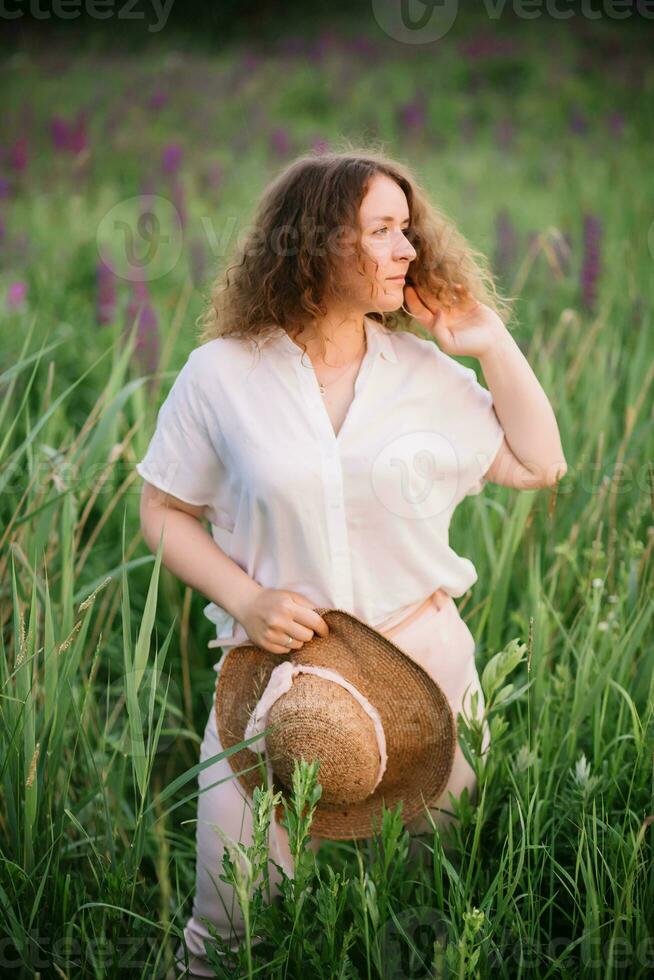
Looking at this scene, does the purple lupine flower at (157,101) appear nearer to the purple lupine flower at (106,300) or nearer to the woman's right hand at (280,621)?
the purple lupine flower at (106,300)

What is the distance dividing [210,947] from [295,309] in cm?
91

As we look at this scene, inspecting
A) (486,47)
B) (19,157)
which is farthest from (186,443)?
(486,47)

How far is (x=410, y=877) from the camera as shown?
1.48 m

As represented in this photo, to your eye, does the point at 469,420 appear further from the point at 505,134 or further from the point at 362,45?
the point at 362,45

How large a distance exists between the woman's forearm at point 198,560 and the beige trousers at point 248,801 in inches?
8.3

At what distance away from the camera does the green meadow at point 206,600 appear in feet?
4.18

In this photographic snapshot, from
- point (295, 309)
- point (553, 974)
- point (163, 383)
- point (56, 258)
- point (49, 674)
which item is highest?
point (56, 258)

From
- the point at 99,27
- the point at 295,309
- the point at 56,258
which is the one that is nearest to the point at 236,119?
the point at 99,27

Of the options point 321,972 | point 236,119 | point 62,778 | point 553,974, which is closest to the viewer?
point 321,972

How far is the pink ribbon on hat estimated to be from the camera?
131 centimetres

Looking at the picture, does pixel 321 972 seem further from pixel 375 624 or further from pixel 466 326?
pixel 466 326

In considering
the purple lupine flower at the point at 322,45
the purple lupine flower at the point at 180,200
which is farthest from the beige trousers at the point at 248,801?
the purple lupine flower at the point at 322,45

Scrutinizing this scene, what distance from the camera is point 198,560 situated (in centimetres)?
141

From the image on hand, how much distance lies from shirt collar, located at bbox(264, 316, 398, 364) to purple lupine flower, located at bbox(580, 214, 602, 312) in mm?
1855
